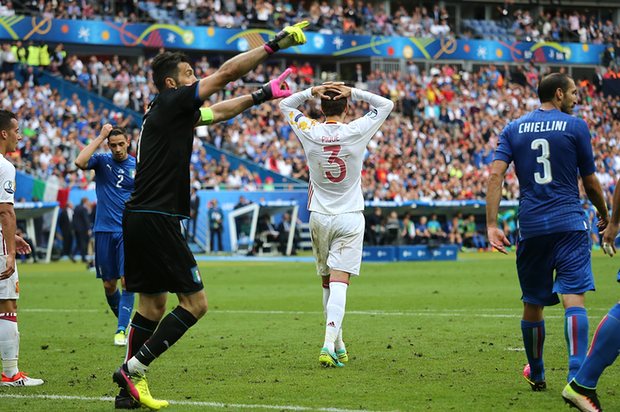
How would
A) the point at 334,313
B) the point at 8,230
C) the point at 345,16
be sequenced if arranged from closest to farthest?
the point at 8,230 < the point at 334,313 < the point at 345,16

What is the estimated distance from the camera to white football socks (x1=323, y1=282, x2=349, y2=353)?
10352mm

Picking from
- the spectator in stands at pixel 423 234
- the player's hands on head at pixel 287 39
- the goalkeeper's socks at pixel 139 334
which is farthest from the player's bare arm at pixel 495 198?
the spectator in stands at pixel 423 234

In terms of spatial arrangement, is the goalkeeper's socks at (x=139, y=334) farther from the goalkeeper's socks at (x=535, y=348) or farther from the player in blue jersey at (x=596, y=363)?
the player in blue jersey at (x=596, y=363)

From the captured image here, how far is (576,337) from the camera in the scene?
26.9ft

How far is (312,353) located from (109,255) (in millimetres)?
3180

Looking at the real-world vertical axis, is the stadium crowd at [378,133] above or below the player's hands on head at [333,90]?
below

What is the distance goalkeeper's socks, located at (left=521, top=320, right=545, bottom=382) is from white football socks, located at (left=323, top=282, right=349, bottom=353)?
7.36 feet

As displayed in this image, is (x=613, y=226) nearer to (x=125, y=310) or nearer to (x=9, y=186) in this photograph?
(x=9, y=186)

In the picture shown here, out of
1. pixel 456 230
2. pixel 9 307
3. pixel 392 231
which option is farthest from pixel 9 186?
pixel 456 230

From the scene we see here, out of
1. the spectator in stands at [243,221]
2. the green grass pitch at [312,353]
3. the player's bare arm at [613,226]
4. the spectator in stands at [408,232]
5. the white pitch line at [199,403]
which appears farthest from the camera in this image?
the spectator in stands at [408,232]

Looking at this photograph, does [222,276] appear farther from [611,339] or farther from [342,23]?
[342,23]

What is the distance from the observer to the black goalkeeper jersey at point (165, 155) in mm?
8055

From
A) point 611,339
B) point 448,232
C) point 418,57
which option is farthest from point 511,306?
point 418,57

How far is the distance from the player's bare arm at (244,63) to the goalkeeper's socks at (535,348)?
3.13 m
